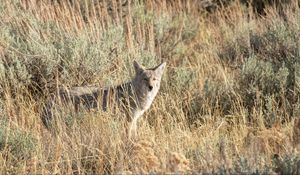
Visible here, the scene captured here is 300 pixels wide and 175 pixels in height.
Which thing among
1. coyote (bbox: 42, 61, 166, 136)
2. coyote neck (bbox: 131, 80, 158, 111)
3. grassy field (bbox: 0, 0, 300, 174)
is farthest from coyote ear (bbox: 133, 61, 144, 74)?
grassy field (bbox: 0, 0, 300, 174)

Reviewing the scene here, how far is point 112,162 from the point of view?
5.10 metres

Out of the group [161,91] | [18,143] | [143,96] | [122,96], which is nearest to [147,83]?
[143,96]

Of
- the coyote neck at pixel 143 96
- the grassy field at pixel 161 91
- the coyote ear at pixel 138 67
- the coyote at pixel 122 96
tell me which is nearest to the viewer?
the grassy field at pixel 161 91

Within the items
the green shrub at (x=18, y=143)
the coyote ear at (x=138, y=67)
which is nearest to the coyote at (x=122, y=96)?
the coyote ear at (x=138, y=67)

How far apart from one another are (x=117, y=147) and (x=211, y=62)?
367 centimetres

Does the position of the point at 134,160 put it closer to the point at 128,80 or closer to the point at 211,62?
the point at 128,80

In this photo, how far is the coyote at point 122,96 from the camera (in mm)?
6613

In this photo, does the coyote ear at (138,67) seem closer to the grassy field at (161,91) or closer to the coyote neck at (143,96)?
the coyote neck at (143,96)

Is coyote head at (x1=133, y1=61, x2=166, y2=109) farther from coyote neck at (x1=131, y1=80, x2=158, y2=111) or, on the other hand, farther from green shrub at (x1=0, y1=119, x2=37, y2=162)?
green shrub at (x1=0, y1=119, x2=37, y2=162)

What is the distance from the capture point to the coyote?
6613 mm

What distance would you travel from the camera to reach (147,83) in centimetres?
691

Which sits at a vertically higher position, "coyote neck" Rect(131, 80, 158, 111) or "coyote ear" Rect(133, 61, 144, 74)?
"coyote ear" Rect(133, 61, 144, 74)

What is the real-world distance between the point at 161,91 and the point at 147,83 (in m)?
0.61

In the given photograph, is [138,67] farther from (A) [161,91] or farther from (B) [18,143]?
(B) [18,143]
